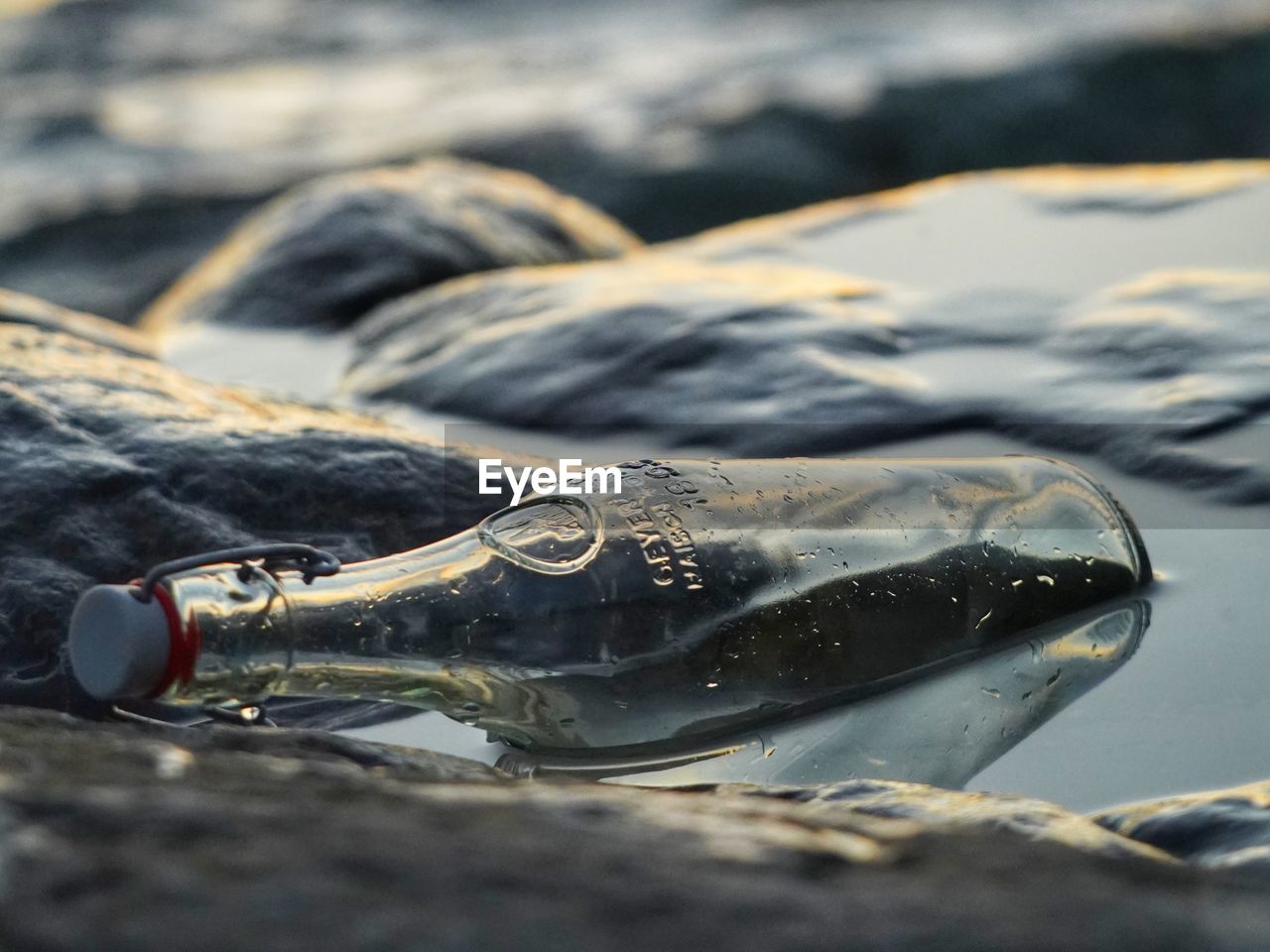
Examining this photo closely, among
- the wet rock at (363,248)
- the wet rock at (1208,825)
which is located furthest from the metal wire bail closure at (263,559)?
the wet rock at (363,248)

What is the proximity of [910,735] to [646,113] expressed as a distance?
602 cm

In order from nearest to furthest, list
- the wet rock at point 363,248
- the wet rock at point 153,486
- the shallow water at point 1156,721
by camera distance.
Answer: the shallow water at point 1156,721 < the wet rock at point 153,486 < the wet rock at point 363,248

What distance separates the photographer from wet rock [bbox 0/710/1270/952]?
101 cm

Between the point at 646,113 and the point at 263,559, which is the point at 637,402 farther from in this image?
the point at 646,113

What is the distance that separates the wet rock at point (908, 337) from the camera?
2701mm

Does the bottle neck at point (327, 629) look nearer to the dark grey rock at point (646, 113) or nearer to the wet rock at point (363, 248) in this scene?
the wet rock at point (363, 248)

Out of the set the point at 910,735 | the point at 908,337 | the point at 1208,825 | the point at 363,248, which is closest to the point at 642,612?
the point at 910,735

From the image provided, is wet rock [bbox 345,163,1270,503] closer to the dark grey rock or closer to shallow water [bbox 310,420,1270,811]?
shallow water [bbox 310,420,1270,811]

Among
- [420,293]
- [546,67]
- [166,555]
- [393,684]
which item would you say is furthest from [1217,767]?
[546,67]

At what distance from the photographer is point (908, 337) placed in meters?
3.16

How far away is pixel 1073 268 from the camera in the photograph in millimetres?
3477

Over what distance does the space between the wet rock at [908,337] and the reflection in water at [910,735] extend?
60 cm

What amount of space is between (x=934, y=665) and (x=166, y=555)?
3.22ft

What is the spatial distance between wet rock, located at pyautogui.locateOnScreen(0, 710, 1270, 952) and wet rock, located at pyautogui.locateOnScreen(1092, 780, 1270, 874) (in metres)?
0.18
